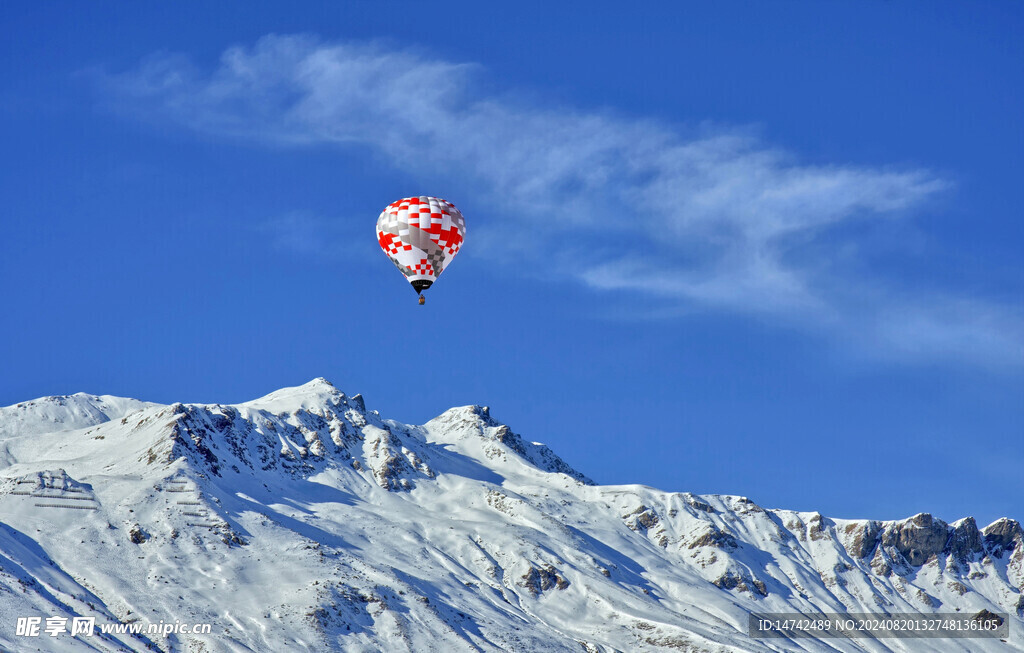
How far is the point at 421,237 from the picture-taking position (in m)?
122

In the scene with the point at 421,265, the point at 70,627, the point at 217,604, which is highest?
the point at 421,265

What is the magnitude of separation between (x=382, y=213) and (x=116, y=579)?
326 ft

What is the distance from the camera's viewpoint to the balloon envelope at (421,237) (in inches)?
4806

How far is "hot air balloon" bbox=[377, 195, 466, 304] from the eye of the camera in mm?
122062

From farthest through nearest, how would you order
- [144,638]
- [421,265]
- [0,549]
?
1. [0,549]
2. [144,638]
3. [421,265]

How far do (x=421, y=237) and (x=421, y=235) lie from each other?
23cm

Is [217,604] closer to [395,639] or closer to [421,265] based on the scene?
[395,639]

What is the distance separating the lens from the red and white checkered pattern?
401 ft

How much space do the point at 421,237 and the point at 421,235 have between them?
0.75 feet

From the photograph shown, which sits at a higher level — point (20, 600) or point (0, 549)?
point (0, 549)

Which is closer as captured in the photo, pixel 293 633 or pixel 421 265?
pixel 421 265

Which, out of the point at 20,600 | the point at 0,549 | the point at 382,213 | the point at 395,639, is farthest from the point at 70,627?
the point at 382,213

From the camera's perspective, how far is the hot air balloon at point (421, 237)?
12206 cm

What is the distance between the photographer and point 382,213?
126m
